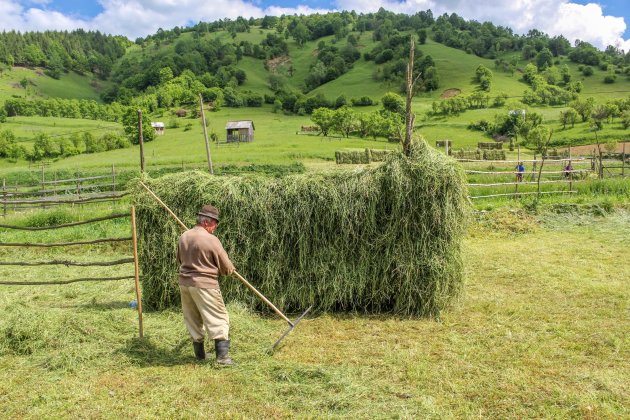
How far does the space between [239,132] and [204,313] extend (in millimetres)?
56422

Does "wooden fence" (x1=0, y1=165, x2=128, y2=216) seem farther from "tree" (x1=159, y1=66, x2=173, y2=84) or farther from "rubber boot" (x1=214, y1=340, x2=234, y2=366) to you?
"tree" (x1=159, y1=66, x2=173, y2=84)

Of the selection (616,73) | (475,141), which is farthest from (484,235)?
(616,73)

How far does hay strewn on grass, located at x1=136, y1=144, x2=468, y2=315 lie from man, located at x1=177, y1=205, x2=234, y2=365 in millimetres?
1812

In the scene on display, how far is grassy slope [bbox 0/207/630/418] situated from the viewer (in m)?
4.29

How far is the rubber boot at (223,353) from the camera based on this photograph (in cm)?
519

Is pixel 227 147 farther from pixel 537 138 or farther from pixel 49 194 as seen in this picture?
pixel 537 138

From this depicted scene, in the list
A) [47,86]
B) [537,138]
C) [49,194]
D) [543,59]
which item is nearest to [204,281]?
[49,194]

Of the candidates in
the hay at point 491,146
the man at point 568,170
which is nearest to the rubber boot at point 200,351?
the man at point 568,170

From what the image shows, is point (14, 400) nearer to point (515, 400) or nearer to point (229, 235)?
point (229, 235)

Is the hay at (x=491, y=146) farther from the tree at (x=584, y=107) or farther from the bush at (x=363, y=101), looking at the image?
the bush at (x=363, y=101)

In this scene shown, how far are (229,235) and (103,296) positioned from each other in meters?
3.01

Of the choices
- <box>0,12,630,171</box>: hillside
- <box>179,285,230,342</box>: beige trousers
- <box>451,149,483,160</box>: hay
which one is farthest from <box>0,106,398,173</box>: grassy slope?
<box>179,285,230,342</box>: beige trousers

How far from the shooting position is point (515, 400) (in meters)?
4.30

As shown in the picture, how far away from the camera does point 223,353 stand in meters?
5.24
